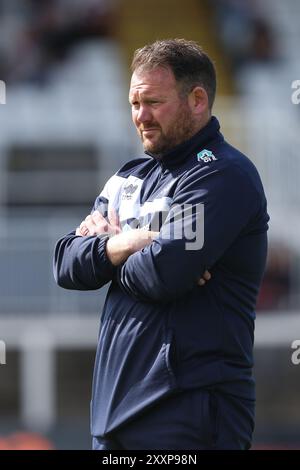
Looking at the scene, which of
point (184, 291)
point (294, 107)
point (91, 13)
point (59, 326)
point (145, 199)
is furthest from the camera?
point (91, 13)

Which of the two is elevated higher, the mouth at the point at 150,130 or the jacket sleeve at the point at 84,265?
the mouth at the point at 150,130

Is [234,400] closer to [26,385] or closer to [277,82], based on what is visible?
[26,385]

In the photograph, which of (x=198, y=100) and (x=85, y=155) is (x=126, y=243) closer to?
(x=198, y=100)

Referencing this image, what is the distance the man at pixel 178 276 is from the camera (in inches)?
106

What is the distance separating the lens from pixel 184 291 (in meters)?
2.66

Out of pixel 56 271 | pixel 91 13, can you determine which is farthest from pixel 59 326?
pixel 56 271

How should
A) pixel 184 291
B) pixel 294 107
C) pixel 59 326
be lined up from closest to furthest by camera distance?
pixel 184 291 < pixel 59 326 < pixel 294 107

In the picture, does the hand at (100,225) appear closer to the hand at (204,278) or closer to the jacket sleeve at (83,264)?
the jacket sleeve at (83,264)

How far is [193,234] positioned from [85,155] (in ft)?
25.5

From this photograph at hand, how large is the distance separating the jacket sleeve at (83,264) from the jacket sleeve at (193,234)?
61 millimetres

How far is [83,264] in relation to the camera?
281cm

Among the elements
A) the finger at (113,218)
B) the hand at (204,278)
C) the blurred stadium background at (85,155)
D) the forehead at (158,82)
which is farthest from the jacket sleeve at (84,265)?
the blurred stadium background at (85,155)

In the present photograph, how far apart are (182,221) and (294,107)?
8.45 m

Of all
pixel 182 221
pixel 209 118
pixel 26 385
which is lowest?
pixel 26 385
